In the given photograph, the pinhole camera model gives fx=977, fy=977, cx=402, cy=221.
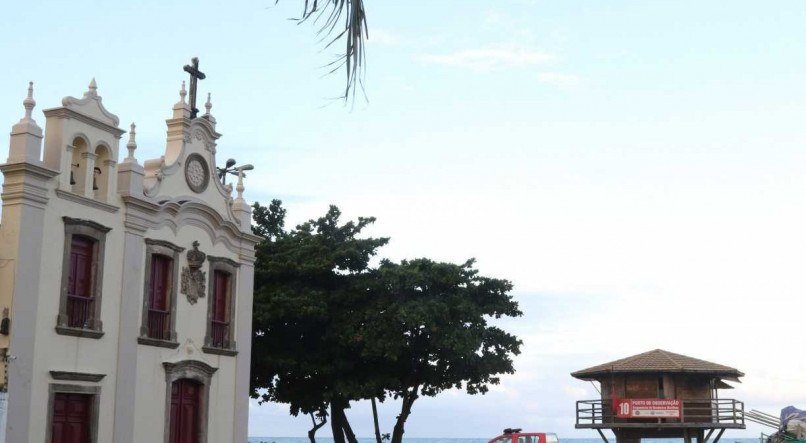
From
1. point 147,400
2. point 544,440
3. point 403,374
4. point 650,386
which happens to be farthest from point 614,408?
point 147,400

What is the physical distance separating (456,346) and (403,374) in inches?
136

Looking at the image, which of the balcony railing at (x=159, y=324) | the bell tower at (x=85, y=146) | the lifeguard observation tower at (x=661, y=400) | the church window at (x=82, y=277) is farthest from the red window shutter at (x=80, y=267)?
the lifeguard observation tower at (x=661, y=400)

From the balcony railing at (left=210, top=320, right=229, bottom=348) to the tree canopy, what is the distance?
21.9 feet

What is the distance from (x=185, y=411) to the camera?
2698 cm

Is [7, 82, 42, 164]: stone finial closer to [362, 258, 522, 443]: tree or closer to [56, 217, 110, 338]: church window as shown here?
[56, 217, 110, 338]: church window

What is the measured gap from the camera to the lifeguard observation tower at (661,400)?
41.5 m

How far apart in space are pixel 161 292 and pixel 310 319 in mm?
10980

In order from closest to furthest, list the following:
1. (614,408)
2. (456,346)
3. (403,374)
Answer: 1. (456,346)
2. (403,374)
3. (614,408)

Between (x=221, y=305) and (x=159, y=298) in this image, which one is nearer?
(x=159, y=298)

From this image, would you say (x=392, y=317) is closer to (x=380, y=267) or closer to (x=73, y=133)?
(x=380, y=267)

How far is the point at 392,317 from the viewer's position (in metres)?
35.2

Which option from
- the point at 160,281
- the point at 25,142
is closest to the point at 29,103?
the point at 25,142

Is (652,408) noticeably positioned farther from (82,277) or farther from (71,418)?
(82,277)

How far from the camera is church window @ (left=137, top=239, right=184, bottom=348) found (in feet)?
83.8
